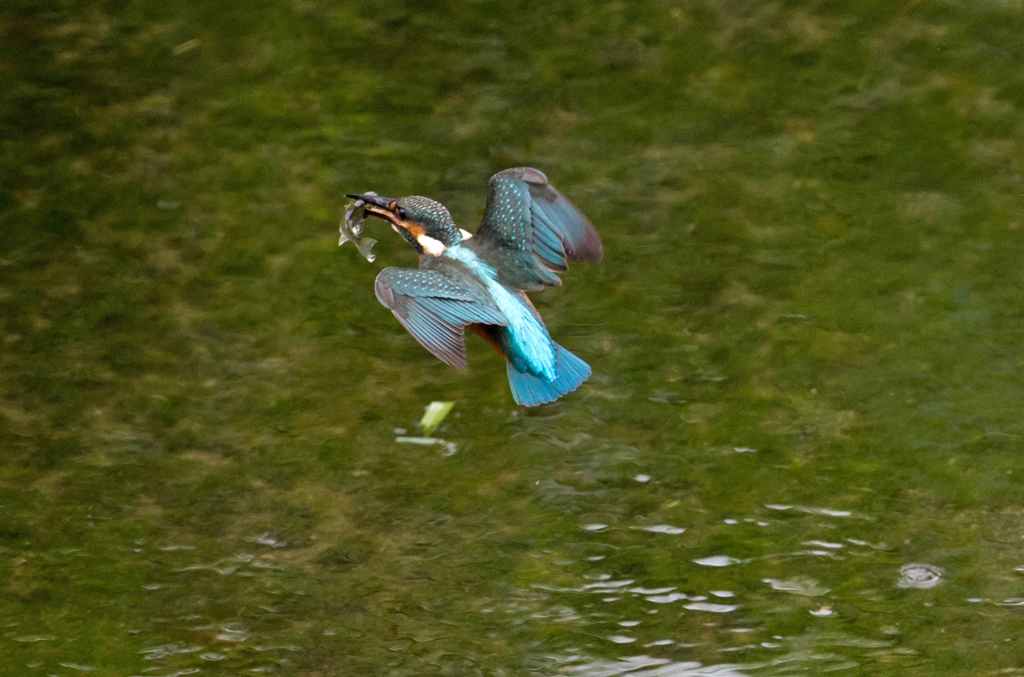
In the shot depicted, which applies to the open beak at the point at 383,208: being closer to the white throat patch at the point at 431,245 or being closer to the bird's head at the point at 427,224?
the bird's head at the point at 427,224

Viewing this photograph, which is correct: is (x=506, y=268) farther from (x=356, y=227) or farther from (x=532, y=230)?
(x=356, y=227)

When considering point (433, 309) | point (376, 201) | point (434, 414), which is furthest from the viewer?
point (434, 414)

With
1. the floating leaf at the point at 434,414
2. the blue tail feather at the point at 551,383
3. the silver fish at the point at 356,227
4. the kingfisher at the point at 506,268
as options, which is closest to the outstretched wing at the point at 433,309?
the kingfisher at the point at 506,268

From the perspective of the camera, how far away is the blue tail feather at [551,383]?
10.7 ft

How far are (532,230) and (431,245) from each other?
0.25m

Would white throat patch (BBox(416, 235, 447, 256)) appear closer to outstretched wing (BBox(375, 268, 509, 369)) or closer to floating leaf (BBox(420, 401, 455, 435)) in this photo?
outstretched wing (BBox(375, 268, 509, 369))

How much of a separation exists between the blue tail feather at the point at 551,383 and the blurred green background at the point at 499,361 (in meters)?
0.49

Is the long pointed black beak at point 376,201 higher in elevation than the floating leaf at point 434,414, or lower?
higher

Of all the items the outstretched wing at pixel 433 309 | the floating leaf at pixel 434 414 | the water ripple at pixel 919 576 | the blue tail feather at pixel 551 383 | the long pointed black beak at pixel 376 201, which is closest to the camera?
the outstretched wing at pixel 433 309

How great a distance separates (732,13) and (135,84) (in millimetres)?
2243

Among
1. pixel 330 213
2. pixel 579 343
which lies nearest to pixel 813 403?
pixel 579 343

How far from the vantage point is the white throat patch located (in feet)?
11.5

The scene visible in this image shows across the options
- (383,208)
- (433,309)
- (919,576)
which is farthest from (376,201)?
(919,576)

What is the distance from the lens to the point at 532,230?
11.6 feet
